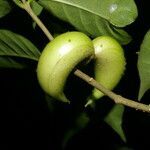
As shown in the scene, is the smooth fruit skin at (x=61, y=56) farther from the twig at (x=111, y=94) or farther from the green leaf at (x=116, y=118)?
the green leaf at (x=116, y=118)

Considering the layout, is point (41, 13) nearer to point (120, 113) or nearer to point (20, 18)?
point (20, 18)

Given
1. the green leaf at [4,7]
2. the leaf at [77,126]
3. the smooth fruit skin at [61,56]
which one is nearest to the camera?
the smooth fruit skin at [61,56]

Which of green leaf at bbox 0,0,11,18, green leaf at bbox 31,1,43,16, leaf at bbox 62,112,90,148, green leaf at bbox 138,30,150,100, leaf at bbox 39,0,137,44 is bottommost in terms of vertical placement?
leaf at bbox 62,112,90,148

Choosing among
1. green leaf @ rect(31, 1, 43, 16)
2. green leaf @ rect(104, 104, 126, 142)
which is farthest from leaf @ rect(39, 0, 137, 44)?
green leaf @ rect(104, 104, 126, 142)

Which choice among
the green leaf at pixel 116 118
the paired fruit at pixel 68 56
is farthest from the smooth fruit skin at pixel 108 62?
the green leaf at pixel 116 118

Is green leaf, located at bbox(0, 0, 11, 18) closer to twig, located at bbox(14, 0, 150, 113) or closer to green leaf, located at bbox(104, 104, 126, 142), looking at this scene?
twig, located at bbox(14, 0, 150, 113)

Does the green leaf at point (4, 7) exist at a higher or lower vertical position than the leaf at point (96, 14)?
higher

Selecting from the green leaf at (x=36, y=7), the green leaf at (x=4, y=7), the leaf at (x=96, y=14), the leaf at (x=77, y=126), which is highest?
the green leaf at (x=4, y=7)
